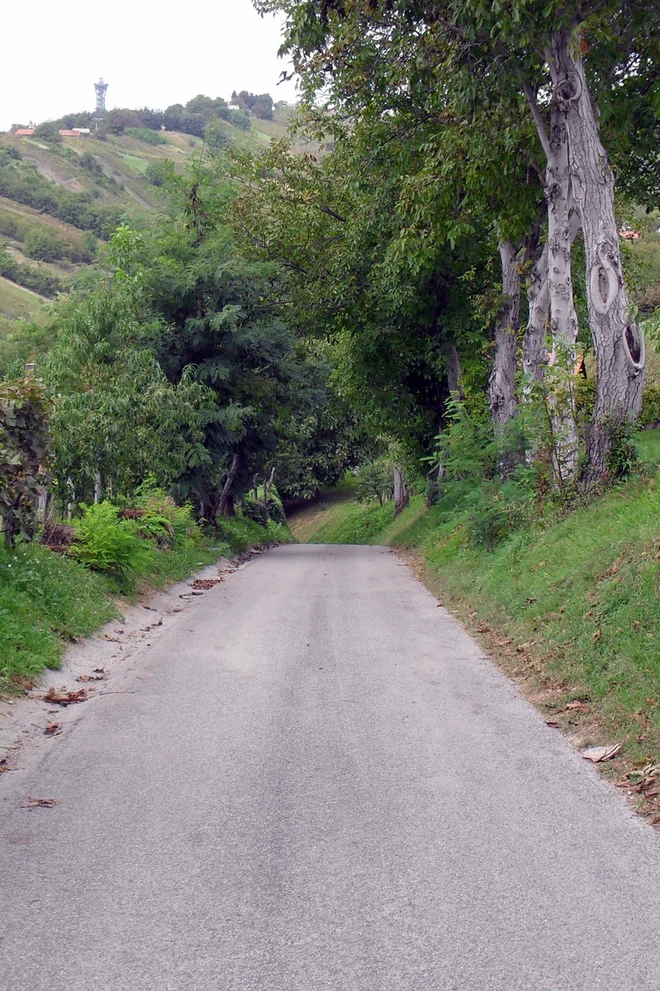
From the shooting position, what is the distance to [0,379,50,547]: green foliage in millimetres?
10867

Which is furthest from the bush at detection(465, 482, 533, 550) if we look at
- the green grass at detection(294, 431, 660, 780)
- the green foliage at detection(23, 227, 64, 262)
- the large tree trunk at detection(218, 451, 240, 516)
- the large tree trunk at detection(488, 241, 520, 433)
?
the green foliage at detection(23, 227, 64, 262)

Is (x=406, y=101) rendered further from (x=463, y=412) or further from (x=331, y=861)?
(x=331, y=861)

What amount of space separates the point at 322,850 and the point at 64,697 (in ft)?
14.6

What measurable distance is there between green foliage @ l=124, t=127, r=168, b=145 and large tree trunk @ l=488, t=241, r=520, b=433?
593 ft

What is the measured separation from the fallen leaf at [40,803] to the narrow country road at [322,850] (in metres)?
0.07

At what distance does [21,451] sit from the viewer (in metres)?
11.3

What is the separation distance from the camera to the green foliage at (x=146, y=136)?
186m

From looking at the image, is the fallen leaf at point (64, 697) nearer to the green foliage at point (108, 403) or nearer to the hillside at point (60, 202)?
the green foliage at point (108, 403)

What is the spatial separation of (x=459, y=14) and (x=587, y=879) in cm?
1199

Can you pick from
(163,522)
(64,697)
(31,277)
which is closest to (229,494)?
(163,522)

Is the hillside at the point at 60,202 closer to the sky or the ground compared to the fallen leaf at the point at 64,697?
closer to the sky

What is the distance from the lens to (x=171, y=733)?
23.9ft

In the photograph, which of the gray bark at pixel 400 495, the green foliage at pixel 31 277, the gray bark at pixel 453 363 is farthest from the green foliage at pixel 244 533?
the green foliage at pixel 31 277

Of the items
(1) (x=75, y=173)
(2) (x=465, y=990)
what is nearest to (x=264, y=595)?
(2) (x=465, y=990)
